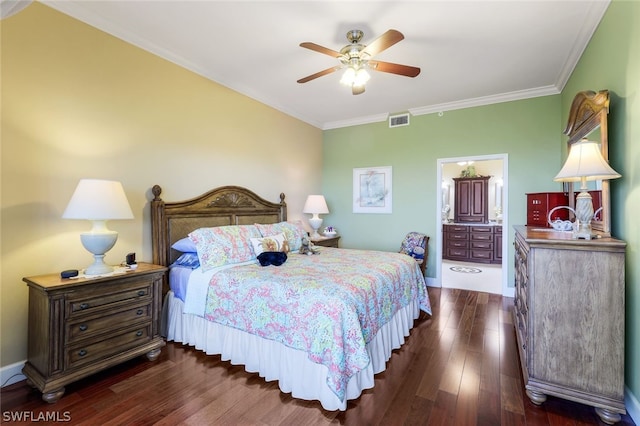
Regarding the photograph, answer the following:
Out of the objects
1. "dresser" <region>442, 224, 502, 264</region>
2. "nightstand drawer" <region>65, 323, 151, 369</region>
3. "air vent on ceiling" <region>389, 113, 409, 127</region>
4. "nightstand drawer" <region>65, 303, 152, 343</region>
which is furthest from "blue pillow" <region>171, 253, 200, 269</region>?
"dresser" <region>442, 224, 502, 264</region>

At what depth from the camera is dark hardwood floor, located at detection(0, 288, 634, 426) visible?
5.95ft

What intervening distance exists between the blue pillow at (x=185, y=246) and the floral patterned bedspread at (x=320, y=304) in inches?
19.7

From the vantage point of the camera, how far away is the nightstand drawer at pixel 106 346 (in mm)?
2078

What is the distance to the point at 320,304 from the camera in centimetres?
199

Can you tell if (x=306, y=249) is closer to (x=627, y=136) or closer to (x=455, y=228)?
(x=627, y=136)

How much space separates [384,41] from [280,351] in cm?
251

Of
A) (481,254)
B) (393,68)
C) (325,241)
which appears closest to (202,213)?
(325,241)

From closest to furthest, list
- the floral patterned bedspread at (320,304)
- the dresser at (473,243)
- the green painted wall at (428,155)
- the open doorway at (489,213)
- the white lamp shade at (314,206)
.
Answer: the floral patterned bedspread at (320,304), the green painted wall at (428,155), the open doorway at (489,213), the white lamp shade at (314,206), the dresser at (473,243)

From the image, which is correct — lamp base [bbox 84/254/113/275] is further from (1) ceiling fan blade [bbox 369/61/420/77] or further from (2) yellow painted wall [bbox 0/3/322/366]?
(1) ceiling fan blade [bbox 369/61/420/77]

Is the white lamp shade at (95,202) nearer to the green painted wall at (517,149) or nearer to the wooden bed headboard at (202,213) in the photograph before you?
the wooden bed headboard at (202,213)

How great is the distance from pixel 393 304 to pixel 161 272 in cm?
215

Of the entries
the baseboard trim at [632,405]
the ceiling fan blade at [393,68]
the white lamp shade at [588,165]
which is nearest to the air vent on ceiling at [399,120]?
the ceiling fan blade at [393,68]

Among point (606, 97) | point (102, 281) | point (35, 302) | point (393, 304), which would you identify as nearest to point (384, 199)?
point (393, 304)

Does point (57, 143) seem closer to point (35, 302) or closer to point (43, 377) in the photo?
point (35, 302)
